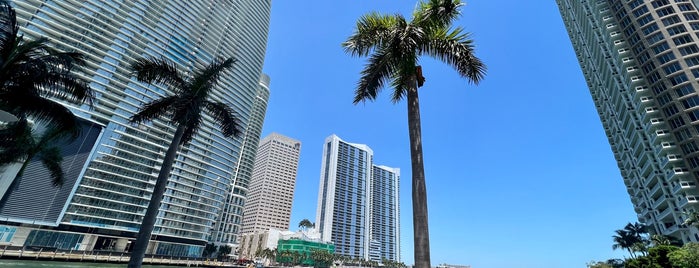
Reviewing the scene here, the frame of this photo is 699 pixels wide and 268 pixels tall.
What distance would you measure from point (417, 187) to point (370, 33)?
3.87 meters

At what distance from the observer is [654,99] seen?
54250mm

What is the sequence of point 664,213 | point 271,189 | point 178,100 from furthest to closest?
point 271,189 → point 664,213 → point 178,100

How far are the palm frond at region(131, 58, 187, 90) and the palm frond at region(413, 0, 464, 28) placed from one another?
407 inches

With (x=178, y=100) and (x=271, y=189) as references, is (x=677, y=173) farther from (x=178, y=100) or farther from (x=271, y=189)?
(x=271, y=189)

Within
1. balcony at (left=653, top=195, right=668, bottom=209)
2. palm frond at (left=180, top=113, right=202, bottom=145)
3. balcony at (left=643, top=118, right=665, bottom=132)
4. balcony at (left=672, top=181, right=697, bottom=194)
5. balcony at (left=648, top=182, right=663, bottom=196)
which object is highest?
balcony at (left=643, top=118, right=665, bottom=132)

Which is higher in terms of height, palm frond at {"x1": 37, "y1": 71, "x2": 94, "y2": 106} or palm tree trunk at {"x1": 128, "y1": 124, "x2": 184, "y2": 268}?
palm frond at {"x1": 37, "y1": 71, "x2": 94, "y2": 106}

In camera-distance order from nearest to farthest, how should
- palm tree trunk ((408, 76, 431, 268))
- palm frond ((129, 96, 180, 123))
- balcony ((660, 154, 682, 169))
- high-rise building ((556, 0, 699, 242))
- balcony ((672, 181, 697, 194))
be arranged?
palm tree trunk ((408, 76, 431, 268)) < palm frond ((129, 96, 180, 123)) < balcony ((672, 181, 697, 194)) < high-rise building ((556, 0, 699, 242)) < balcony ((660, 154, 682, 169))

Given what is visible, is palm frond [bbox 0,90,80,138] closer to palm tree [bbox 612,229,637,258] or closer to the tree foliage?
the tree foliage

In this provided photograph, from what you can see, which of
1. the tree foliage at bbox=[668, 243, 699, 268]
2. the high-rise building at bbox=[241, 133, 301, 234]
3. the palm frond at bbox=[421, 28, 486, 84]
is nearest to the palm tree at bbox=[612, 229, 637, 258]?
the tree foliage at bbox=[668, 243, 699, 268]

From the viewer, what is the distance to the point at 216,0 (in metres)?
110

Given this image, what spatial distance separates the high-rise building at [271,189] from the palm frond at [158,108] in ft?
587

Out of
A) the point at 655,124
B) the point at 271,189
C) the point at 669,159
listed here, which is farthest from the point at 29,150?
the point at 271,189

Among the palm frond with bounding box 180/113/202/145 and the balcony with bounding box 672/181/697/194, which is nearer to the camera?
the palm frond with bounding box 180/113/202/145

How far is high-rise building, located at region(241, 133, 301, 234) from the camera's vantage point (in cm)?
18200
